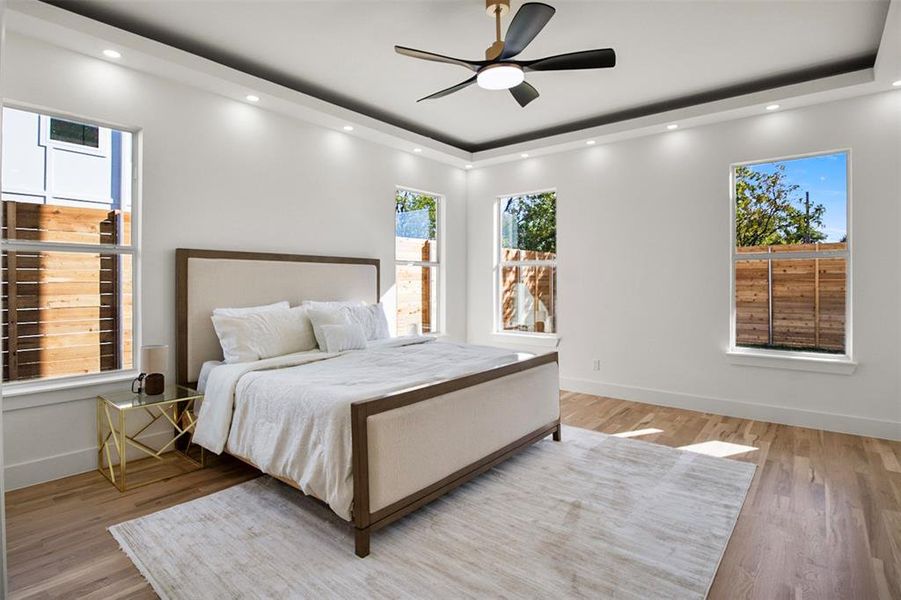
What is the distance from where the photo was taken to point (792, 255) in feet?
13.7

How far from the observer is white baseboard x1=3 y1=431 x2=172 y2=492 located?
9.35 feet

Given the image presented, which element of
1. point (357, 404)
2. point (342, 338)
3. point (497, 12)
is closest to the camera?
point (357, 404)

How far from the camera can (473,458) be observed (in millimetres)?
2863

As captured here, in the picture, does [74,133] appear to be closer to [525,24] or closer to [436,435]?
[525,24]

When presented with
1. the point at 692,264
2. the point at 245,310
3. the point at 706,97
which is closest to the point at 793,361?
the point at 692,264

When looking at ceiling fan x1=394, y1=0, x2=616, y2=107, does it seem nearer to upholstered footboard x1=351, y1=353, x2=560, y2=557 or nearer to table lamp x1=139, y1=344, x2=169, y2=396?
upholstered footboard x1=351, y1=353, x2=560, y2=557

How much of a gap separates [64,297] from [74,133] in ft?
3.48

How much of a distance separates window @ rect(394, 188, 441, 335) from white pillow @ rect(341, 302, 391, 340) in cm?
79

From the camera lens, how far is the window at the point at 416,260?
5465mm

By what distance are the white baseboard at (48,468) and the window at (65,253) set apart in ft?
1.64

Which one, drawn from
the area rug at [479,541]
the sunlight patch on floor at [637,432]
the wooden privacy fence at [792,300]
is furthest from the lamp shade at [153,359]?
the wooden privacy fence at [792,300]

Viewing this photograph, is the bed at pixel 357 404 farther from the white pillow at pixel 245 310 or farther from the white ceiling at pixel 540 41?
the white ceiling at pixel 540 41

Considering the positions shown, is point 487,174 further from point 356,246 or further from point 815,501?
point 815,501

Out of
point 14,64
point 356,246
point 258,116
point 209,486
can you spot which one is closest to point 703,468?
point 209,486
